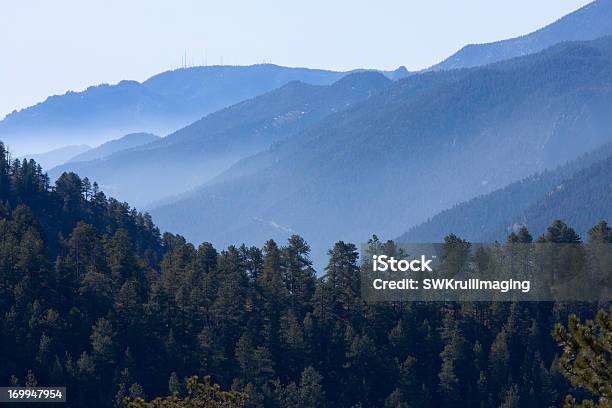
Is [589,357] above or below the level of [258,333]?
below

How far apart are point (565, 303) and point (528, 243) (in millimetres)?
5625

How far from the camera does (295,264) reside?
99.8m

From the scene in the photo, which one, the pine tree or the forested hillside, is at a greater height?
the forested hillside

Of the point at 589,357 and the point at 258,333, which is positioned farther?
the point at 258,333

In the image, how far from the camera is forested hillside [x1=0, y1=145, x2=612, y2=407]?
290 ft

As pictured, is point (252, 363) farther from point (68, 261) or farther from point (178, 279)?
point (68, 261)

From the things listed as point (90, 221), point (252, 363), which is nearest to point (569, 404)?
point (252, 363)

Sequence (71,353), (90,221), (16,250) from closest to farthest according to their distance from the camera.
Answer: (71,353) → (16,250) → (90,221)

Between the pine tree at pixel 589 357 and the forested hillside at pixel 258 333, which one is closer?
the pine tree at pixel 589 357

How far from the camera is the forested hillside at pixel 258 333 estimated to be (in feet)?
290

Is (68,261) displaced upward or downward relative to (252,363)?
upward

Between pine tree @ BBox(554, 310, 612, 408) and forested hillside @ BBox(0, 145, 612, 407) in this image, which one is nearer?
pine tree @ BBox(554, 310, 612, 408)

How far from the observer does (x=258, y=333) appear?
312ft

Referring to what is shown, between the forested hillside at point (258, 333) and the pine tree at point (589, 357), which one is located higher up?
the forested hillside at point (258, 333)
